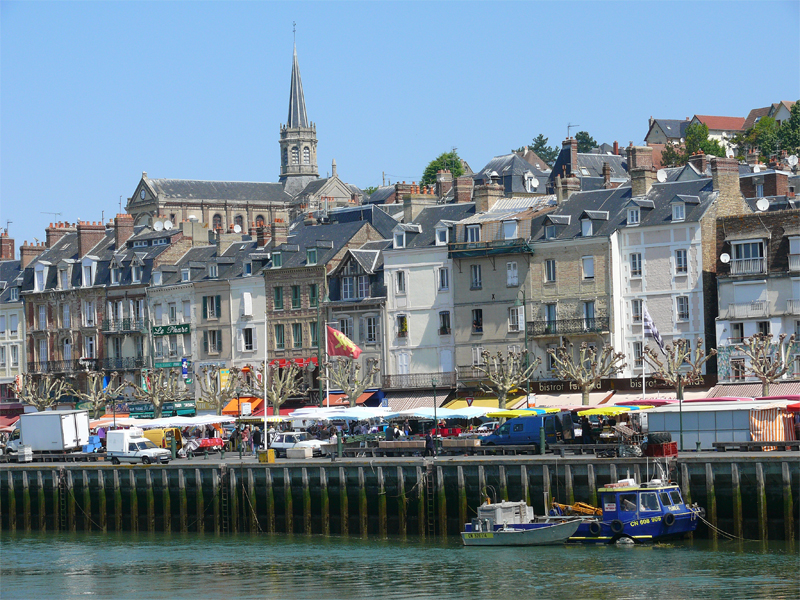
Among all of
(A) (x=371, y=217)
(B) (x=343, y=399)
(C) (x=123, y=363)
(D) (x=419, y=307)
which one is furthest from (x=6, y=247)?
(D) (x=419, y=307)

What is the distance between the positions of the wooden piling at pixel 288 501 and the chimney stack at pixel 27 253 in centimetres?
5797

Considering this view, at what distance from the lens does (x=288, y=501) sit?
53.8 meters

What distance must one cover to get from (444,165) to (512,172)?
119 ft

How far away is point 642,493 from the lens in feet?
148

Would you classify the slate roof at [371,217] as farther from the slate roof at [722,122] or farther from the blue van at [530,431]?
the slate roof at [722,122]

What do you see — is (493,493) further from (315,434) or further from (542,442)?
(315,434)

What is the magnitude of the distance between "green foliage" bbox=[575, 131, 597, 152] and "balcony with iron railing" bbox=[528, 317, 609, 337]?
306 feet

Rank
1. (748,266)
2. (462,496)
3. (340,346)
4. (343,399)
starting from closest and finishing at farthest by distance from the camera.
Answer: (462,496) → (340,346) → (748,266) → (343,399)

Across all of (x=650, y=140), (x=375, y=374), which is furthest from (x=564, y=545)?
(x=650, y=140)

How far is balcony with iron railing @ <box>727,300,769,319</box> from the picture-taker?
70.6 meters

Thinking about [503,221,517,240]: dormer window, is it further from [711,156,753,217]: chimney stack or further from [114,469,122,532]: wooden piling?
[114,469,122,532]: wooden piling

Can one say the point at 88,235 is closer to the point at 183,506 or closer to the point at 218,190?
the point at 183,506

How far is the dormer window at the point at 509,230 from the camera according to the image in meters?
77.9

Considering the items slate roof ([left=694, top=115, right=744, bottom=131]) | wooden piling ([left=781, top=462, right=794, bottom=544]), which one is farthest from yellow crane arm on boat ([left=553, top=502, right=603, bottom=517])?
slate roof ([left=694, top=115, right=744, bottom=131])
